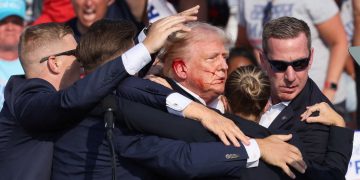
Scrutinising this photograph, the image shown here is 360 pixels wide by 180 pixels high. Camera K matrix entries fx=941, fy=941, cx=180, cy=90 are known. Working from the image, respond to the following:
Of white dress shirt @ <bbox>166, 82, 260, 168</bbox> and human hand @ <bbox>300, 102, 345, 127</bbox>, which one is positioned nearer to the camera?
white dress shirt @ <bbox>166, 82, 260, 168</bbox>

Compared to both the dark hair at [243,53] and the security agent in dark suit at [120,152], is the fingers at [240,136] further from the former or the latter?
the dark hair at [243,53]

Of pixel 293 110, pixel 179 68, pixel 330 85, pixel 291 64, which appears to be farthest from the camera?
pixel 330 85

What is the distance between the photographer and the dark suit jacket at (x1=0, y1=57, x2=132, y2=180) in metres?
4.42

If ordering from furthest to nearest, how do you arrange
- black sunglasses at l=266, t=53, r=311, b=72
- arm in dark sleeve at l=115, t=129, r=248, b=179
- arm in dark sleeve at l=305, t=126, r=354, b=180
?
black sunglasses at l=266, t=53, r=311, b=72, arm in dark sleeve at l=305, t=126, r=354, b=180, arm in dark sleeve at l=115, t=129, r=248, b=179

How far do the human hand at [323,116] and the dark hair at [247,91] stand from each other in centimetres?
34

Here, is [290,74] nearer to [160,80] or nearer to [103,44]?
[160,80]

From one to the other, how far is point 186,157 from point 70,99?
2.03ft

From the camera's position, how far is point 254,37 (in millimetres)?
8062

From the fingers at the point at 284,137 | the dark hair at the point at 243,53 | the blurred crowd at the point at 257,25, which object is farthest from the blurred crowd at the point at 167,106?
the dark hair at the point at 243,53

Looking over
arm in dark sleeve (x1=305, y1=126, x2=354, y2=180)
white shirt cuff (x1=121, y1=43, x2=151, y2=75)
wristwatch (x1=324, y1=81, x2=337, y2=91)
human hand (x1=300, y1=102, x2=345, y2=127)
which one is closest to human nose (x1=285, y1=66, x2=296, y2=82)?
human hand (x1=300, y1=102, x2=345, y2=127)

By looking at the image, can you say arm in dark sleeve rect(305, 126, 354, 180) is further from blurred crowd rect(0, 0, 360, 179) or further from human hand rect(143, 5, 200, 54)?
human hand rect(143, 5, 200, 54)

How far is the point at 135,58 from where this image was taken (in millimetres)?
4434

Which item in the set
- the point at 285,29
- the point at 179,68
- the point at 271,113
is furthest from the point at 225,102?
the point at 179,68

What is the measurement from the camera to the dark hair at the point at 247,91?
5.11 metres
